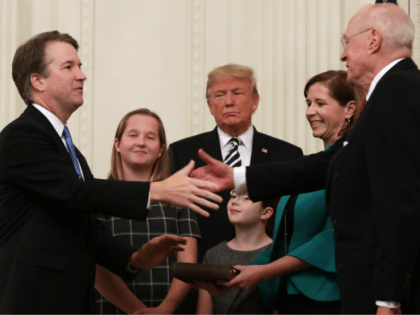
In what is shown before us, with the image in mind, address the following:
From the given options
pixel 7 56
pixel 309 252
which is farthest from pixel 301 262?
pixel 7 56

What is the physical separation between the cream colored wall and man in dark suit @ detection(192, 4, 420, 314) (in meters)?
2.51

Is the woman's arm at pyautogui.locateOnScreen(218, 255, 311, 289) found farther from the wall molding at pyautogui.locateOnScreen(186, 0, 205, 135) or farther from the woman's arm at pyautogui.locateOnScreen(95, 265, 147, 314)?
the wall molding at pyautogui.locateOnScreen(186, 0, 205, 135)

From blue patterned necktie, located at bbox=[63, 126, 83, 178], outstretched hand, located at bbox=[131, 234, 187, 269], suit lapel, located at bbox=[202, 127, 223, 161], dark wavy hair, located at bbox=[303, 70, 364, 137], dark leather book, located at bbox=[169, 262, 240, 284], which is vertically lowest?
dark leather book, located at bbox=[169, 262, 240, 284]

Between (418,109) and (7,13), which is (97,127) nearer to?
(7,13)

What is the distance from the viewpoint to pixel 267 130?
517 cm

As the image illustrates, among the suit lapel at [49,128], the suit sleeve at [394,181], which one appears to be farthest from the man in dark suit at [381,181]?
the suit lapel at [49,128]

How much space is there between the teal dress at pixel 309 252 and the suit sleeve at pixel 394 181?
0.60 metres

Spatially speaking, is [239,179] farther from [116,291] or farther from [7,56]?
[7,56]

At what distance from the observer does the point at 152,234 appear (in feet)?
10.5

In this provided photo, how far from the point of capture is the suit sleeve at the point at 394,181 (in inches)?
81.8

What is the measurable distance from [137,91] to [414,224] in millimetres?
3537

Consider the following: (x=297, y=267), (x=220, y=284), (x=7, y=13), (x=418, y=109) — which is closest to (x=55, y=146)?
(x=220, y=284)

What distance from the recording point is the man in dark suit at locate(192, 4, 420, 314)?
6.86 feet

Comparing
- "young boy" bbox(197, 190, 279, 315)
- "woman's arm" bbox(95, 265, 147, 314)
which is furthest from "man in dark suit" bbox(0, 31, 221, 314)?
"young boy" bbox(197, 190, 279, 315)
